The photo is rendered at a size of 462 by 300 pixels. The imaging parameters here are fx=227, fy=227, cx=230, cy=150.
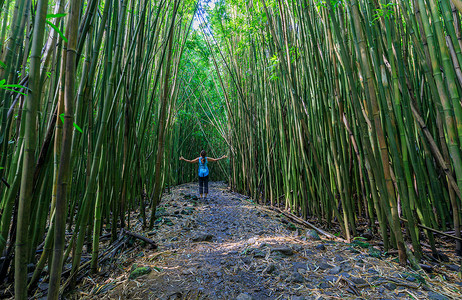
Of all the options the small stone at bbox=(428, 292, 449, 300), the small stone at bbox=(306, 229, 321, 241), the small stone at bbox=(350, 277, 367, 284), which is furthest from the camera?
the small stone at bbox=(306, 229, 321, 241)

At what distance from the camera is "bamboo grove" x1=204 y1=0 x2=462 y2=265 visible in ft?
2.92

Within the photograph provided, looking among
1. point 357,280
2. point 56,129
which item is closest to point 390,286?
point 357,280

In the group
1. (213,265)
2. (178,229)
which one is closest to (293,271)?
(213,265)

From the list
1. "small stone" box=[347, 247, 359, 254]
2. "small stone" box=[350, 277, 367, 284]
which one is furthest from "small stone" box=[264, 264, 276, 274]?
"small stone" box=[347, 247, 359, 254]

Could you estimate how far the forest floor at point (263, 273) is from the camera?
0.76m

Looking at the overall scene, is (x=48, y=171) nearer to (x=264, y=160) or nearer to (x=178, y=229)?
(x=178, y=229)

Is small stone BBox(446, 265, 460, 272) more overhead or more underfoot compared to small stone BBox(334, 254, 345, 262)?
more underfoot

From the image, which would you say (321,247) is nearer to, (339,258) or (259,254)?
(339,258)

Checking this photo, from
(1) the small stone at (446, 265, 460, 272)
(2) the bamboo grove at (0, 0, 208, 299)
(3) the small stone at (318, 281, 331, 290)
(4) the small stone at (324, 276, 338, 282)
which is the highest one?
(2) the bamboo grove at (0, 0, 208, 299)

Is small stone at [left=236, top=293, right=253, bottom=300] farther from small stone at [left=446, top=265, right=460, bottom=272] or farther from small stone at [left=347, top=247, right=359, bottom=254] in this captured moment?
small stone at [left=446, top=265, right=460, bottom=272]

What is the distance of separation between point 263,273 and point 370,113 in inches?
30.6

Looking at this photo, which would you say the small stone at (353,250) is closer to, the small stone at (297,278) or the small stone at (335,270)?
the small stone at (335,270)

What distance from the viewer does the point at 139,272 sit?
88cm

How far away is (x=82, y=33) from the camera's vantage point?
0.63 metres
